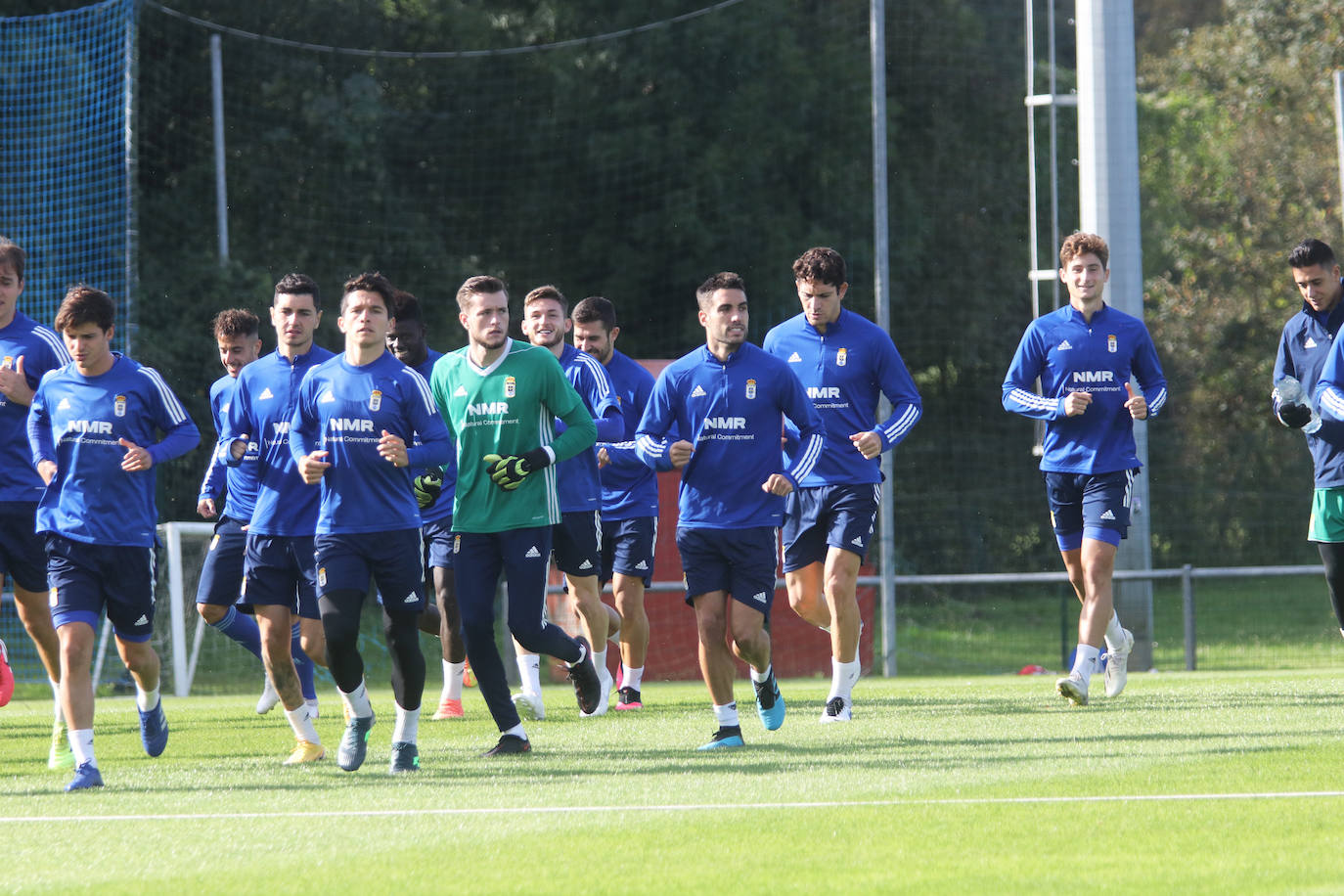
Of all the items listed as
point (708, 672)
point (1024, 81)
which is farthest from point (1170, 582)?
point (1024, 81)

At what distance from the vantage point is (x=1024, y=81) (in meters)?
30.3

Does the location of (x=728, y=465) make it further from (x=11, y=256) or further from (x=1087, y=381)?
(x=11, y=256)

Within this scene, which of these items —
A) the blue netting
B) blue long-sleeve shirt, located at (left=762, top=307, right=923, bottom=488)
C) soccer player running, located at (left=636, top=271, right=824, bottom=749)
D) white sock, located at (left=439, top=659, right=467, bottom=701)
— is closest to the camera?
soccer player running, located at (left=636, top=271, right=824, bottom=749)

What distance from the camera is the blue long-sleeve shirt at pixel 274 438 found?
8.55m

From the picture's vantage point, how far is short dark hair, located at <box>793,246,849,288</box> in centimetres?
967

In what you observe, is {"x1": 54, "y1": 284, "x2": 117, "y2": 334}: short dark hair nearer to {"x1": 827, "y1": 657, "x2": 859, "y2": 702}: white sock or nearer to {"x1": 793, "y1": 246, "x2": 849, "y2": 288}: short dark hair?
{"x1": 793, "y1": 246, "x2": 849, "y2": 288}: short dark hair

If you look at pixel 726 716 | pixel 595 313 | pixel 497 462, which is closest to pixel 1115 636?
pixel 726 716

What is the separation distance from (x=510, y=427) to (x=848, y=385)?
234 cm

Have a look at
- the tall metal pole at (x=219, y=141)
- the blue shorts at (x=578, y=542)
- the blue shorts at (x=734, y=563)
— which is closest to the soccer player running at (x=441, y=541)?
the blue shorts at (x=578, y=542)

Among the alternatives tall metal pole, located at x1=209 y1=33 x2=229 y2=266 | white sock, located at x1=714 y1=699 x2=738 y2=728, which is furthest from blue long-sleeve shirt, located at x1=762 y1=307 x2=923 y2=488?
tall metal pole, located at x1=209 y1=33 x2=229 y2=266

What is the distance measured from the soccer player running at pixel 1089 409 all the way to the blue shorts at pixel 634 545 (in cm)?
230

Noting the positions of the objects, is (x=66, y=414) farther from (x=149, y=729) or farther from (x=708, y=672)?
(x=708, y=672)

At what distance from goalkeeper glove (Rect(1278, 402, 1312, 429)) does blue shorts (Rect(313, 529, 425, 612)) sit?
14.0ft

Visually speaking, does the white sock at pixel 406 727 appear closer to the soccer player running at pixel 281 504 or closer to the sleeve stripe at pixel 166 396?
the soccer player running at pixel 281 504
